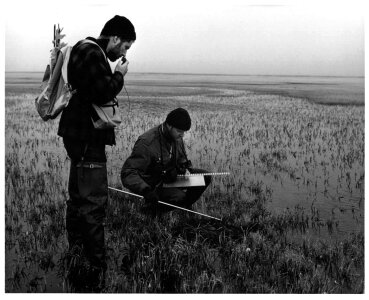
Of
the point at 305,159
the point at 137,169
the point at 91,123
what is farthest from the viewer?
the point at 305,159

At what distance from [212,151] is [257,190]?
67cm

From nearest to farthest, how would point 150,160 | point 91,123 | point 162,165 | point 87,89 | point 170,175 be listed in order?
point 87,89 < point 91,123 < point 150,160 < point 162,165 < point 170,175

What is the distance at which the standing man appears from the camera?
11.9 ft

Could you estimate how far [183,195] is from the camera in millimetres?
5090

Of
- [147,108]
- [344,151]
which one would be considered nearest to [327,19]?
[344,151]

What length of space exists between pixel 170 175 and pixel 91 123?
1.50 meters

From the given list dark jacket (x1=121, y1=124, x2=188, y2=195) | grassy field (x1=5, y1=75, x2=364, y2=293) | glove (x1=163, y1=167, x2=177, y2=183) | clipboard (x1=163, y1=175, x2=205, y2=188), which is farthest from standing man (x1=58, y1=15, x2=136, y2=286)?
clipboard (x1=163, y1=175, x2=205, y2=188)

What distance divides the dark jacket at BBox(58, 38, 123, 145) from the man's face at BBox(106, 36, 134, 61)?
5 centimetres

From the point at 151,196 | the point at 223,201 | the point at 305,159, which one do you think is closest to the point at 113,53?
the point at 151,196

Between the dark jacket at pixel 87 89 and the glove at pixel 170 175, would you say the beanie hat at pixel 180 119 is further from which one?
the dark jacket at pixel 87 89

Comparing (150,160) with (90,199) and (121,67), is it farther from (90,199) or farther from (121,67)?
(121,67)

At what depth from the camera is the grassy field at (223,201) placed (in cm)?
427

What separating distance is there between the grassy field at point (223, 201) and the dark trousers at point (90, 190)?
1.12 feet

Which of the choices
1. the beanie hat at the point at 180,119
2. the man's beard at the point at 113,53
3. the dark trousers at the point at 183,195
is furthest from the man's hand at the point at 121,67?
the dark trousers at the point at 183,195
